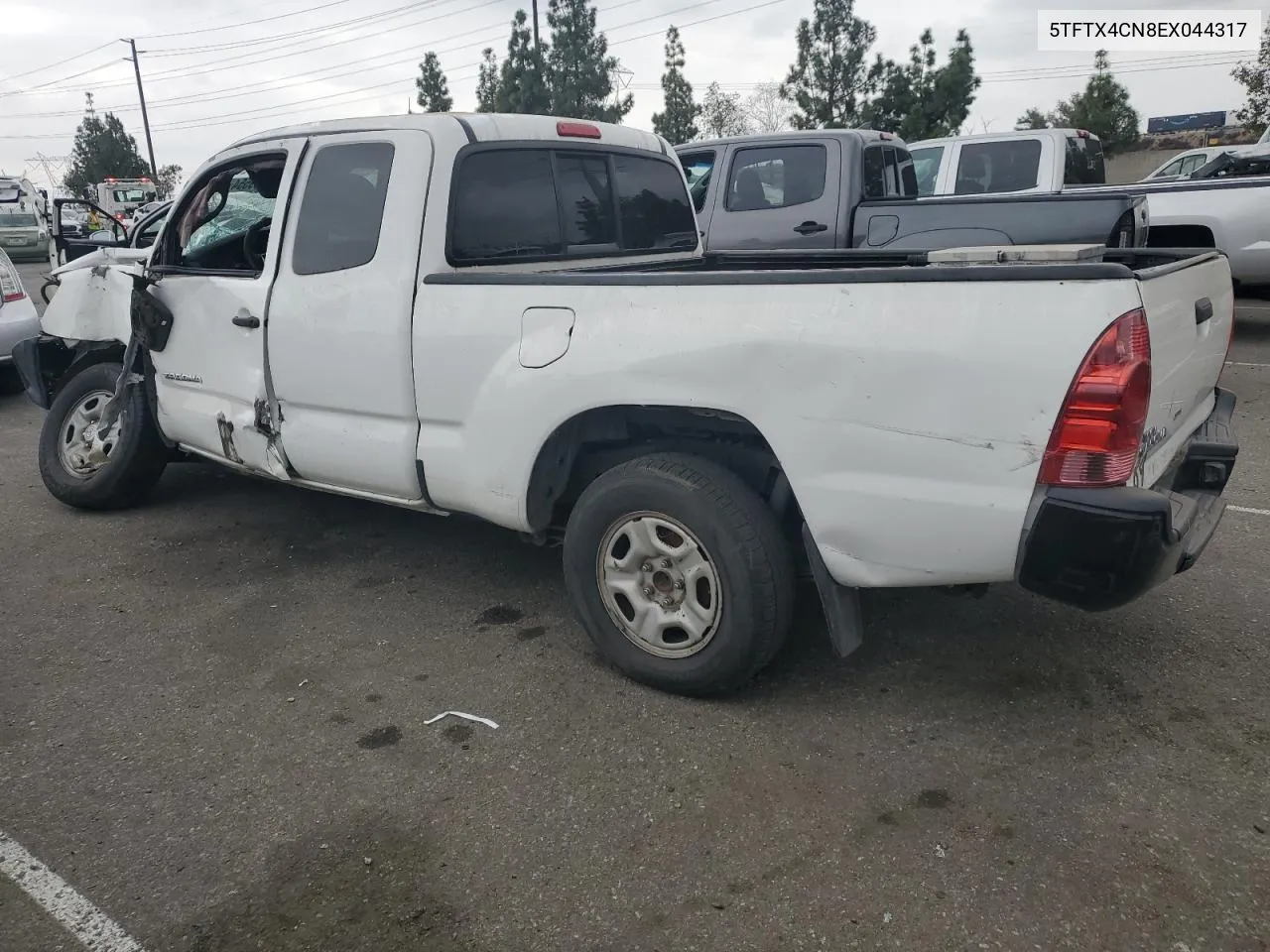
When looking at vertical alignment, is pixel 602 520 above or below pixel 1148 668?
above

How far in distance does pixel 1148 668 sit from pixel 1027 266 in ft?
5.64

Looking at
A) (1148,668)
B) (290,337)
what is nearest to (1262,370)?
(1148,668)

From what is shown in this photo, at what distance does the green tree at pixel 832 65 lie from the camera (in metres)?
31.2

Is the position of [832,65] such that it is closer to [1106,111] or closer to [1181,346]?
[1106,111]

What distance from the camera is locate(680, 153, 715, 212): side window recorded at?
8.46 m

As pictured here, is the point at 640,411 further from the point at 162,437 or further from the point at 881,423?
the point at 162,437

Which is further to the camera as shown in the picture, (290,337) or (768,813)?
(290,337)

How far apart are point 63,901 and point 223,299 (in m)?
2.61

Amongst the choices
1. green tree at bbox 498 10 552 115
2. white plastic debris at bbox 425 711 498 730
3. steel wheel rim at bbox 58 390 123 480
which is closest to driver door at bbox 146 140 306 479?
steel wheel rim at bbox 58 390 123 480

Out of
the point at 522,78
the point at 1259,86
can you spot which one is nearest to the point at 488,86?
the point at 522,78

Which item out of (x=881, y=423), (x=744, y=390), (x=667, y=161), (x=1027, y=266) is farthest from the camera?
(x=667, y=161)

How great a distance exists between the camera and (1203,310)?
10.2ft

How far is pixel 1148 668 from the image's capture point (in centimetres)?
345

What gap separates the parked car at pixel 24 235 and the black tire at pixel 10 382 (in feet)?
74.4
